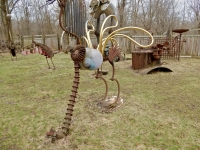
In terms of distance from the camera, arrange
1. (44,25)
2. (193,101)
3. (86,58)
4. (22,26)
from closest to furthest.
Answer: (86,58)
(193,101)
(44,25)
(22,26)

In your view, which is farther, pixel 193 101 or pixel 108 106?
pixel 193 101

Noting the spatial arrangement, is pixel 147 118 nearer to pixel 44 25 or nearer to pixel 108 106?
pixel 108 106

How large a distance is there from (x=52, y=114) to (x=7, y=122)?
2.24 feet

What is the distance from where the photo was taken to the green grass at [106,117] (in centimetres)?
206

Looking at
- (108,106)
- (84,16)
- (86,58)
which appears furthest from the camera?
(108,106)

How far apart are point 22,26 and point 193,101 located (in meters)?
25.2

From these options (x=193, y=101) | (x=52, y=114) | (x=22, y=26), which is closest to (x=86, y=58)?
(x=52, y=114)

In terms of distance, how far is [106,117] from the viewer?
8.71 ft

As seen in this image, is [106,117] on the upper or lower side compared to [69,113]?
lower

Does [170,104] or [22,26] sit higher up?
[22,26]

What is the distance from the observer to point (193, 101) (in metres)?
3.22

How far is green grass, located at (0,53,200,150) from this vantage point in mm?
2057

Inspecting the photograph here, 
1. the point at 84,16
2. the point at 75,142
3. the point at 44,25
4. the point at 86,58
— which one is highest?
the point at 44,25

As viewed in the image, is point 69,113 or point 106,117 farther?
point 106,117
